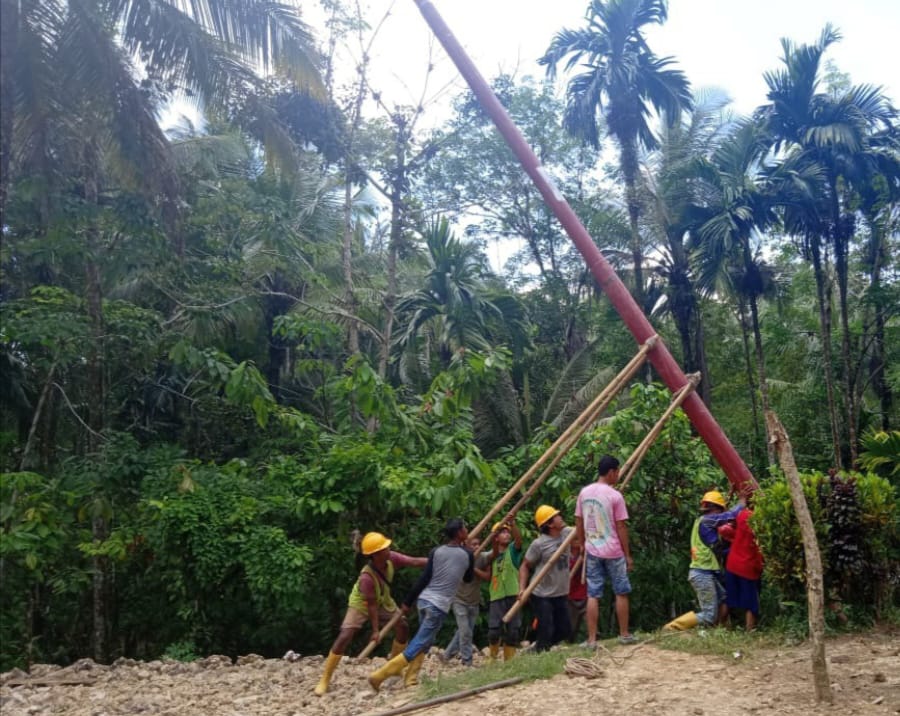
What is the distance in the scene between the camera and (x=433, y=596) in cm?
739

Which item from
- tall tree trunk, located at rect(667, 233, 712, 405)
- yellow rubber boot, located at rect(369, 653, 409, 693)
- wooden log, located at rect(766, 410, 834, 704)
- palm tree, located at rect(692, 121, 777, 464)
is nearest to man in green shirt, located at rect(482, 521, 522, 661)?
yellow rubber boot, located at rect(369, 653, 409, 693)

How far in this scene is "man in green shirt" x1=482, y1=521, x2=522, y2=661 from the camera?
8617 millimetres

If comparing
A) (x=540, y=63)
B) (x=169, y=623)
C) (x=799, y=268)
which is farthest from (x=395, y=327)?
(x=799, y=268)

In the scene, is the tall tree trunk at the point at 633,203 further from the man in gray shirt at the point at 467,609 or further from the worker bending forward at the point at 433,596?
the worker bending forward at the point at 433,596

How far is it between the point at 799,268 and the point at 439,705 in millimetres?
20654

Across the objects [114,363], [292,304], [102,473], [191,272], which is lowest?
[102,473]

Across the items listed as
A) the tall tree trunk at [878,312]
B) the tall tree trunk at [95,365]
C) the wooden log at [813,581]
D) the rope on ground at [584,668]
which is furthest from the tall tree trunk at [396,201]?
the wooden log at [813,581]

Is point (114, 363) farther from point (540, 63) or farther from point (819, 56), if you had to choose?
point (819, 56)

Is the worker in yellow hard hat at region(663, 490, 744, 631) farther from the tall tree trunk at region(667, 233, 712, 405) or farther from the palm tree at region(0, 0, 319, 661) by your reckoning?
the tall tree trunk at region(667, 233, 712, 405)

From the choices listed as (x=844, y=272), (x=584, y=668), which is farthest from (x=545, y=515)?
(x=844, y=272)

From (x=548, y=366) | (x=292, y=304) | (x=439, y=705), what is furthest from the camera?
(x=548, y=366)

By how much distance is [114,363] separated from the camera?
13.2m

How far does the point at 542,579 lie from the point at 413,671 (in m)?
1.49

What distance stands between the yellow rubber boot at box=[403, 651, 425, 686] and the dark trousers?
1.28 metres
